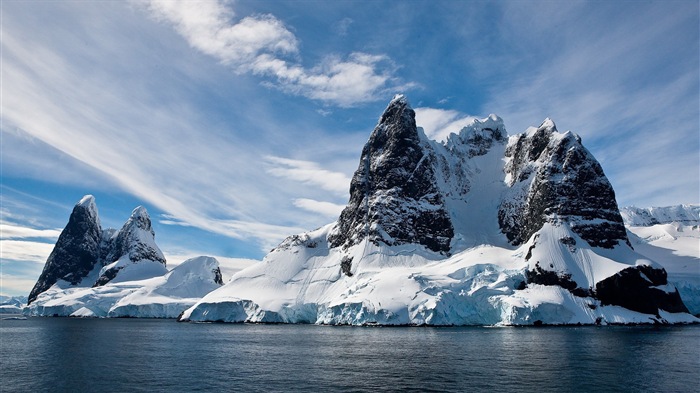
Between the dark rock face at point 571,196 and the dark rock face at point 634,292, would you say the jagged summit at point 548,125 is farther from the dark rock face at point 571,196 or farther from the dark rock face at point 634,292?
the dark rock face at point 634,292

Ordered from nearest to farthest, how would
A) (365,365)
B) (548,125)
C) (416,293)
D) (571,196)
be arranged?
(365,365) → (416,293) → (571,196) → (548,125)

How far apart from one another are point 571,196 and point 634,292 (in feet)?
140

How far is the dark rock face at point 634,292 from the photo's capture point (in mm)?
131750

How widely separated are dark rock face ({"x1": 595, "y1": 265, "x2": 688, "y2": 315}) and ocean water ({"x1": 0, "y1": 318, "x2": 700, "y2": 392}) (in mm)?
42096

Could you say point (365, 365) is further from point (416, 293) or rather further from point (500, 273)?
point (500, 273)

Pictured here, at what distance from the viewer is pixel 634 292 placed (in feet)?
433

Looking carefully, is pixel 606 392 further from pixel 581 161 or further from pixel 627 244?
Result: pixel 581 161

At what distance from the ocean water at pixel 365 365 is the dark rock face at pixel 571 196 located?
69.9 metres

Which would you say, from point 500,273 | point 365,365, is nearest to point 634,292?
point 500,273

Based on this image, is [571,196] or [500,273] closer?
[500,273]

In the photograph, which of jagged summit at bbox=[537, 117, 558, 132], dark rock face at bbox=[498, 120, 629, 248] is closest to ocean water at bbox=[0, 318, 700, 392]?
dark rock face at bbox=[498, 120, 629, 248]

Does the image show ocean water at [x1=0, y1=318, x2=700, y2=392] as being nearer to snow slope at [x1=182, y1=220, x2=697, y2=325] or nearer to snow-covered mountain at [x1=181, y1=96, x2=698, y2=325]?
snow slope at [x1=182, y1=220, x2=697, y2=325]

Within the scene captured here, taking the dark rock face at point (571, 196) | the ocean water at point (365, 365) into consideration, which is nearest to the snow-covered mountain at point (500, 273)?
the dark rock face at point (571, 196)

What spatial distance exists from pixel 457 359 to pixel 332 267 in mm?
125826
